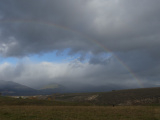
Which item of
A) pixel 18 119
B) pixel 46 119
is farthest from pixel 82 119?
pixel 18 119

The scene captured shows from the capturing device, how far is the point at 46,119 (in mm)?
20734

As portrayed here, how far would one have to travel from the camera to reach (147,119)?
832 inches

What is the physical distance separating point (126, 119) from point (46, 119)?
32.5 feet

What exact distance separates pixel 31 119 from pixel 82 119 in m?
6.28

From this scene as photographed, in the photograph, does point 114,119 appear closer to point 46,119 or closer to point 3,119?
point 46,119

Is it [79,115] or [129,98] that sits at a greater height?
[79,115]

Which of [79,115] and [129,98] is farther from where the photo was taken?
[129,98]

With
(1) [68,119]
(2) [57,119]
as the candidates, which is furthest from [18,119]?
(1) [68,119]

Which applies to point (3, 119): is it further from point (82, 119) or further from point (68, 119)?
point (82, 119)

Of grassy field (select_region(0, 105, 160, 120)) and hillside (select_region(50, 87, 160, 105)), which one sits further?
hillside (select_region(50, 87, 160, 105))

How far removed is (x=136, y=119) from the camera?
68.9 feet

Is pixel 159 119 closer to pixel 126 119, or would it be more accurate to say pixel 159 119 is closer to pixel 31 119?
→ pixel 126 119

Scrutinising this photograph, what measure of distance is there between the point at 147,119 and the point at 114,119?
4.23 metres

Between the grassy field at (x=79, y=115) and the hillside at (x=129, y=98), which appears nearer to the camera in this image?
the grassy field at (x=79, y=115)
